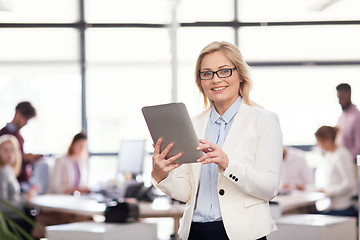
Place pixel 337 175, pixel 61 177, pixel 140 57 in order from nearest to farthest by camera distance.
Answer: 1. pixel 337 175
2. pixel 61 177
3. pixel 140 57

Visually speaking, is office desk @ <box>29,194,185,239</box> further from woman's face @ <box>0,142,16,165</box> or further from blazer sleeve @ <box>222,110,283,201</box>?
blazer sleeve @ <box>222,110,283,201</box>

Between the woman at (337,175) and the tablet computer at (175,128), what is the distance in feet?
10.4

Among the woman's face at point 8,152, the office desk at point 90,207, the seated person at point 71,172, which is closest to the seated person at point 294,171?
the office desk at point 90,207

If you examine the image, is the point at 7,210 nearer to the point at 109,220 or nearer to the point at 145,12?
the point at 109,220

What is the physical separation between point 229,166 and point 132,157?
336cm

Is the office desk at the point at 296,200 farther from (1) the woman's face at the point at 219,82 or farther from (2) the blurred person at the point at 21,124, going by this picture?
(1) the woman's face at the point at 219,82

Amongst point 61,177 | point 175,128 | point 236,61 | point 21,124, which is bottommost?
point 61,177

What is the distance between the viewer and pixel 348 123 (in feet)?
18.1

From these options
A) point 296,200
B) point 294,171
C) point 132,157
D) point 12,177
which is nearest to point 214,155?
point 296,200

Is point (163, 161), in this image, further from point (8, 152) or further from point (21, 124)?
→ point (21, 124)

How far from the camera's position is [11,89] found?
8234 millimetres

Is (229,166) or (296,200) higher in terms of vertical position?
(229,166)

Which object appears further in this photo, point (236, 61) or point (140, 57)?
point (140, 57)

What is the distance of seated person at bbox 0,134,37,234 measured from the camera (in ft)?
14.2
